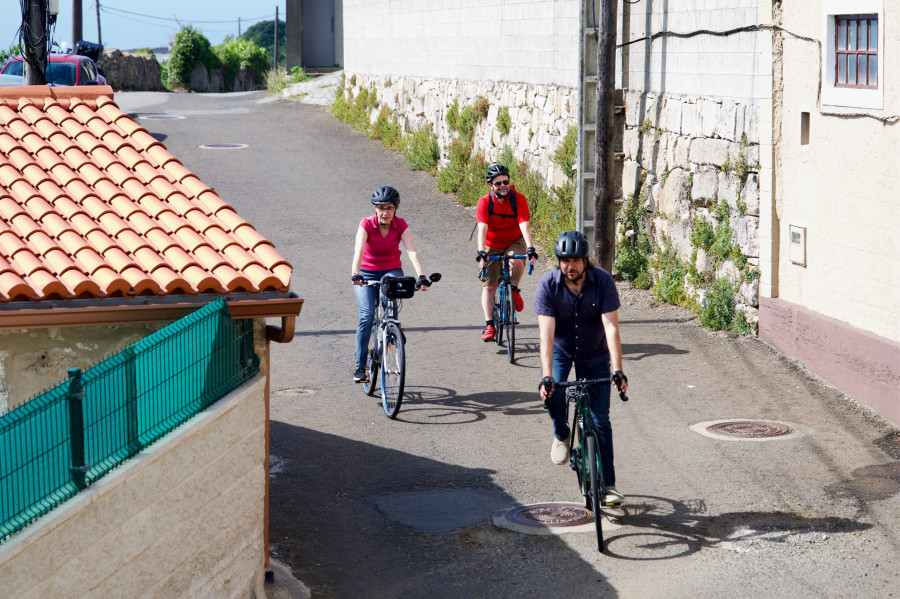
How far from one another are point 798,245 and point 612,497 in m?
4.76

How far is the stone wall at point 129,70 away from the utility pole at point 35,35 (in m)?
32.8

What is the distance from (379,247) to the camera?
9805 millimetres

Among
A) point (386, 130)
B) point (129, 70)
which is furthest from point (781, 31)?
point (129, 70)

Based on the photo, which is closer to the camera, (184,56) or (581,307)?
(581,307)

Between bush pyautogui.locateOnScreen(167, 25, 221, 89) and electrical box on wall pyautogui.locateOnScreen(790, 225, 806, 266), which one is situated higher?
bush pyautogui.locateOnScreen(167, 25, 221, 89)

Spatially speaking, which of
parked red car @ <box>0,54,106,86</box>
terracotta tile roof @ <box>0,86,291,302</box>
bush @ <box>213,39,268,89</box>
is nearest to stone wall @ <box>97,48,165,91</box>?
bush @ <box>213,39,268,89</box>

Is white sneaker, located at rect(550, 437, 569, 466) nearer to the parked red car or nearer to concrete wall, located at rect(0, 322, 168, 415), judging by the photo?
concrete wall, located at rect(0, 322, 168, 415)

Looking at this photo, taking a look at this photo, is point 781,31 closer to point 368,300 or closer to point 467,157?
point 368,300

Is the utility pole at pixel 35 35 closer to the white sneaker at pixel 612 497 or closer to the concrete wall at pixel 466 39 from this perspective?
the concrete wall at pixel 466 39

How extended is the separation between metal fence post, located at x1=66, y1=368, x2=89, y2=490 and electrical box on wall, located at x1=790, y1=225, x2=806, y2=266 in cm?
777

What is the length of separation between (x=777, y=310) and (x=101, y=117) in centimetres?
692

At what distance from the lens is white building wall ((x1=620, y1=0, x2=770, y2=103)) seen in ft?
38.6

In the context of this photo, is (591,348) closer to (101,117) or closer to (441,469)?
(441,469)

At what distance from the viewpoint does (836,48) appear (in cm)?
1012
